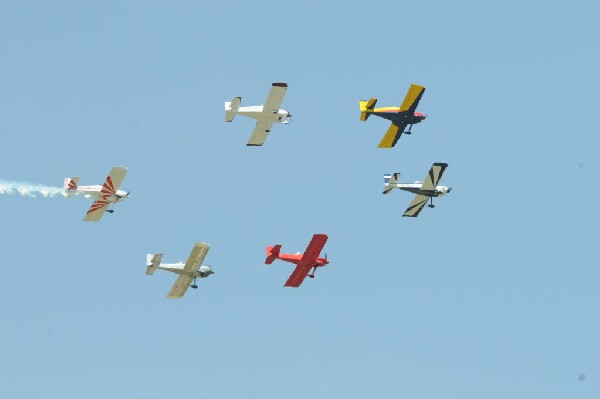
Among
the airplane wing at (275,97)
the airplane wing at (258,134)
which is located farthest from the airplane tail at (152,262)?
the airplane wing at (275,97)

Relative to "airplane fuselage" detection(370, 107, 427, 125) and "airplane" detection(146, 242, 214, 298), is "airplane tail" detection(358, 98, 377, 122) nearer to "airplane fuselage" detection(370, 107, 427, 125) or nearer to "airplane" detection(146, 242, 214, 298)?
"airplane fuselage" detection(370, 107, 427, 125)

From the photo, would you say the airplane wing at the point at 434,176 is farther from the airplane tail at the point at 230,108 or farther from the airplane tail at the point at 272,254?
the airplane tail at the point at 230,108

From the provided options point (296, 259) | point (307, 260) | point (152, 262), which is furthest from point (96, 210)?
point (307, 260)

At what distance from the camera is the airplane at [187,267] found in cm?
11725

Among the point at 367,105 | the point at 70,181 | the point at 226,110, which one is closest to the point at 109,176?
the point at 70,181

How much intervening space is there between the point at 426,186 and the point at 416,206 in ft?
8.30

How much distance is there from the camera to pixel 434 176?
399 feet

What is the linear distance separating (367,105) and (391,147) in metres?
5.33

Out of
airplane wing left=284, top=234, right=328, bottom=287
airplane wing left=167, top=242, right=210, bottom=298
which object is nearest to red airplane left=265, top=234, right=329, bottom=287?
airplane wing left=284, top=234, right=328, bottom=287

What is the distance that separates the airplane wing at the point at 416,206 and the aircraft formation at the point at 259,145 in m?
1.11

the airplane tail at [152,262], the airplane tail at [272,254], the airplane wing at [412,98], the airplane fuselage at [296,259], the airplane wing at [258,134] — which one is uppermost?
the airplane wing at [412,98]

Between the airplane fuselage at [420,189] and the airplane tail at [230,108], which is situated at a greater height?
the airplane fuselage at [420,189]

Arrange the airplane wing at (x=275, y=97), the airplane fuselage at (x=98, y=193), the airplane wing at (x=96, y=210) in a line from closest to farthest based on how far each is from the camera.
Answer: the airplane wing at (x=275, y=97), the airplane fuselage at (x=98, y=193), the airplane wing at (x=96, y=210)

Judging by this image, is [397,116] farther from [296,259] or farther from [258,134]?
[296,259]
